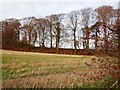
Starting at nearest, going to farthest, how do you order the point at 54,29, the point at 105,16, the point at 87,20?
1. the point at 105,16
2. the point at 87,20
3. the point at 54,29

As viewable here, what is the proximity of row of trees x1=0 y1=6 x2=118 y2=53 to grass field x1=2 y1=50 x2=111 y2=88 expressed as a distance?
8.9 inches

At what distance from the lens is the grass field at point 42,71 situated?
4.89 meters

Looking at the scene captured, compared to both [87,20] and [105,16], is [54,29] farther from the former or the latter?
[105,16]

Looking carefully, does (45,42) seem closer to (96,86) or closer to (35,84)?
(35,84)

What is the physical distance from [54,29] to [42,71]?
31.2 inches

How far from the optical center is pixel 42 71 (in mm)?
5051

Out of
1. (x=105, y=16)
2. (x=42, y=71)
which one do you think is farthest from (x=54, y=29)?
(x=105, y=16)

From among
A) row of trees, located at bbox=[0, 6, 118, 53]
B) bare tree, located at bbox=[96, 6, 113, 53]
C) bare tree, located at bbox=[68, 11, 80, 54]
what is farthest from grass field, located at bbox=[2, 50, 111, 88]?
bare tree, located at bbox=[96, 6, 113, 53]

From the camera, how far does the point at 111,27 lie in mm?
4027

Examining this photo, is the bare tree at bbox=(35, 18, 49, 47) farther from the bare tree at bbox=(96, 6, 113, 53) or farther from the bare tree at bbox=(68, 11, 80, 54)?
the bare tree at bbox=(96, 6, 113, 53)

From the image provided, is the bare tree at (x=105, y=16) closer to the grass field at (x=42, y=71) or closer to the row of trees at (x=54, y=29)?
the row of trees at (x=54, y=29)

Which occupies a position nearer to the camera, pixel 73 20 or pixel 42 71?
pixel 73 20

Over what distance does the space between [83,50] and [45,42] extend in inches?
30.2

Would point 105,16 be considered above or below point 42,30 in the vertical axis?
above
